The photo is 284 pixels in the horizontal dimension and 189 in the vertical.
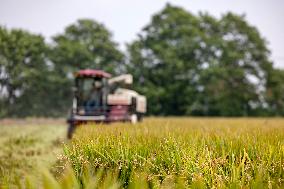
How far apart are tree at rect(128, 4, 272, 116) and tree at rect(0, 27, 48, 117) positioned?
9886mm

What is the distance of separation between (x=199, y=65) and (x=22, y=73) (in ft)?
62.2

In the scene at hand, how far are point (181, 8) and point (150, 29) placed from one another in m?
4.75

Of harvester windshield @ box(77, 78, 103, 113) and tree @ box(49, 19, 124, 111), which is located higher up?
tree @ box(49, 19, 124, 111)

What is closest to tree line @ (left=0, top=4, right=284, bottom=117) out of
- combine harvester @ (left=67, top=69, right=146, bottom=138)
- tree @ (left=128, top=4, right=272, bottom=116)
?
tree @ (left=128, top=4, right=272, bottom=116)

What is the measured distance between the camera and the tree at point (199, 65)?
1828 inches

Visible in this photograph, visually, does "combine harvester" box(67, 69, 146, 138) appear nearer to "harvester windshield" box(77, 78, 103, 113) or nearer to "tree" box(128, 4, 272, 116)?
"harvester windshield" box(77, 78, 103, 113)

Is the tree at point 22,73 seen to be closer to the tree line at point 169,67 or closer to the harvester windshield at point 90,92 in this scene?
the tree line at point 169,67

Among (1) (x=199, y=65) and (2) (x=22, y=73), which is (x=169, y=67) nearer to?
(1) (x=199, y=65)

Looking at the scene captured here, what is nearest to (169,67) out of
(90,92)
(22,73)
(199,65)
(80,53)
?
(199,65)

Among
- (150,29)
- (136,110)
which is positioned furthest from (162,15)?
(136,110)

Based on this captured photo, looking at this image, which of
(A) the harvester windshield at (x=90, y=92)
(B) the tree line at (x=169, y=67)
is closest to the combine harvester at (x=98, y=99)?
(A) the harvester windshield at (x=90, y=92)

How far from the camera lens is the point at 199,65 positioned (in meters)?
49.6

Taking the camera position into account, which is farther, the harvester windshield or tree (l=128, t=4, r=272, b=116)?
tree (l=128, t=4, r=272, b=116)

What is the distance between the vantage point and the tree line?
4625 centimetres
